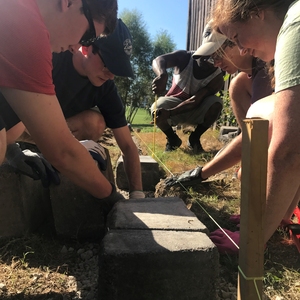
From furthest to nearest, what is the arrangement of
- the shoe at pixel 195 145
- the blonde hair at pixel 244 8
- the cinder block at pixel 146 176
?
1. the shoe at pixel 195 145
2. the cinder block at pixel 146 176
3. the blonde hair at pixel 244 8

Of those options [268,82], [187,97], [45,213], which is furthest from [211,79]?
[45,213]

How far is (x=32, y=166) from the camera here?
178 centimetres

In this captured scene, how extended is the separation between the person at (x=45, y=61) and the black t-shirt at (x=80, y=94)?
2.36 ft

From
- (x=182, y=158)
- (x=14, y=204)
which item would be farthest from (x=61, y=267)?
(x=182, y=158)

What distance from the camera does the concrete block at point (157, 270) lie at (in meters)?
1.20

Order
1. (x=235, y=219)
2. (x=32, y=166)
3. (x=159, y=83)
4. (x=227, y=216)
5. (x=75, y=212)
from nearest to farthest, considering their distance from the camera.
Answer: (x=32, y=166), (x=75, y=212), (x=235, y=219), (x=227, y=216), (x=159, y=83)

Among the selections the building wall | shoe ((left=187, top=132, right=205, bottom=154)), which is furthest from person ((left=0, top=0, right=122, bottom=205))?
the building wall

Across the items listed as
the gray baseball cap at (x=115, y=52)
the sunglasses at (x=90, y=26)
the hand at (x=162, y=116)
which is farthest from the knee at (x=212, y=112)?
the sunglasses at (x=90, y=26)

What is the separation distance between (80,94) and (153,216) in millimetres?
1166

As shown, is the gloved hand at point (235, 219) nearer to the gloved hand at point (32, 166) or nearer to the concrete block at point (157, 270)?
the concrete block at point (157, 270)

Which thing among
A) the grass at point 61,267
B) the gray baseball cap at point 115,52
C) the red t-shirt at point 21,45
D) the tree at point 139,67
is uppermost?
the red t-shirt at point 21,45

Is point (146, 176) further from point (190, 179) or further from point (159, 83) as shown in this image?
point (159, 83)

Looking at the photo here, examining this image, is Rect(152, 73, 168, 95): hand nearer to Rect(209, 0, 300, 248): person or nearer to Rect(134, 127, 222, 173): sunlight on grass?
Rect(134, 127, 222, 173): sunlight on grass

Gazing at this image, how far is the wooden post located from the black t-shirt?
1.52m
